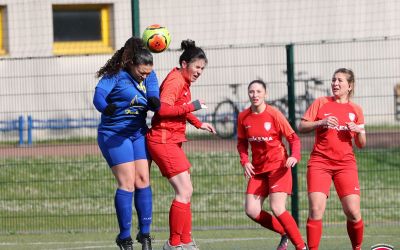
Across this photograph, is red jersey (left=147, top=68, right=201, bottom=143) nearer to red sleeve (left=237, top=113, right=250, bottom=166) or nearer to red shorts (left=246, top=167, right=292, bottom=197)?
→ red sleeve (left=237, top=113, right=250, bottom=166)

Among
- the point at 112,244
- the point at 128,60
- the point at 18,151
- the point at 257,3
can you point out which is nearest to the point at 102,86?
the point at 128,60

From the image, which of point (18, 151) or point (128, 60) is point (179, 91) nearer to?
point (128, 60)

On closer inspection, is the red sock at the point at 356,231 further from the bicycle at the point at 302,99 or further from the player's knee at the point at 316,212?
the bicycle at the point at 302,99

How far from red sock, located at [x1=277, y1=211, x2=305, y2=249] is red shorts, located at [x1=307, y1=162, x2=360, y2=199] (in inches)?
15.3

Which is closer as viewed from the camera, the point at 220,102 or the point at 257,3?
the point at 220,102

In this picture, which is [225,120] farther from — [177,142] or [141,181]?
[141,181]

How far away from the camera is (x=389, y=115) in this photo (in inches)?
588

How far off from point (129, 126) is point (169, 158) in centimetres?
48

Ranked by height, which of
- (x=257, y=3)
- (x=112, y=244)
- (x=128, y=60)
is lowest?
(x=112, y=244)

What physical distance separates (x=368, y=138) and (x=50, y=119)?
4327 mm

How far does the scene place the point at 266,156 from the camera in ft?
35.6

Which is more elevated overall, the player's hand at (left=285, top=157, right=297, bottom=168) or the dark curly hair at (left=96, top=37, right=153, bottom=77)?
the dark curly hair at (left=96, top=37, right=153, bottom=77)

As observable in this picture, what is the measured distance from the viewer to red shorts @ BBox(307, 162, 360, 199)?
34.4 feet

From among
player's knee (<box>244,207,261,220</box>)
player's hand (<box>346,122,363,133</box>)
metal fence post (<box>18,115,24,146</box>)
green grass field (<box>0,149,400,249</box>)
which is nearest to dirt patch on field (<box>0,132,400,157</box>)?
green grass field (<box>0,149,400,249</box>)
